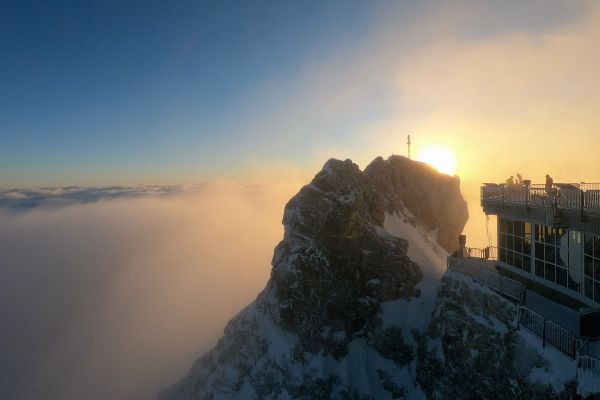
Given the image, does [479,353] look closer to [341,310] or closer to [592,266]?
[592,266]

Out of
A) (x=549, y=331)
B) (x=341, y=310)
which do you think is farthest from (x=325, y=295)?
(x=549, y=331)

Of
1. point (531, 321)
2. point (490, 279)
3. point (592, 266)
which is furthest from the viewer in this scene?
point (490, 279)

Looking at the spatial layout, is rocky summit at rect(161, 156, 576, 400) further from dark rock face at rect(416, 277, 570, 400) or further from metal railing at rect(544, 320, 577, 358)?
metal railing at rect(544, 320, 577, 358)

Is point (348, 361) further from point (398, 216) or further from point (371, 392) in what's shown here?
point (398, 216)

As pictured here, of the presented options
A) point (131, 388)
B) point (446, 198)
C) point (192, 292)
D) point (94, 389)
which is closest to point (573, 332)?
point (446, 198)

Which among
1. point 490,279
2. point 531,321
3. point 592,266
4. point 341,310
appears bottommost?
point 341,310

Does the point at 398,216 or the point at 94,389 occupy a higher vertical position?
the point at 398,216
